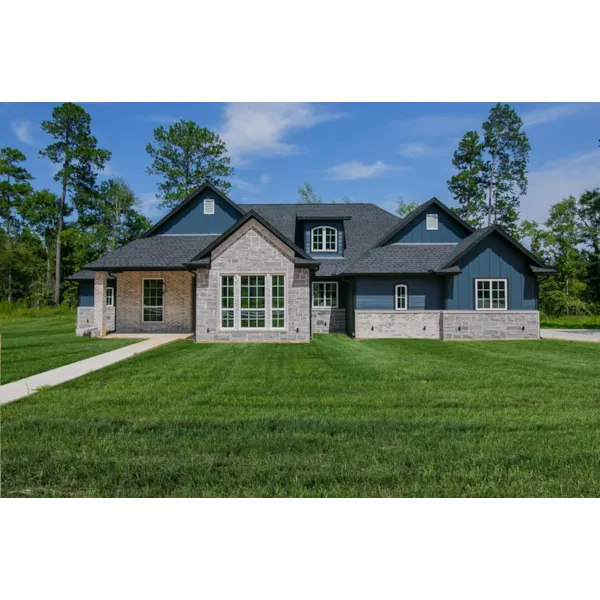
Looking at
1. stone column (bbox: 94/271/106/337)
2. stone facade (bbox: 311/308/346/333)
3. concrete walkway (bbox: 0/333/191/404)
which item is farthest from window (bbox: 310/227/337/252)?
concrete walkway (bbox: 0/333/191/404)

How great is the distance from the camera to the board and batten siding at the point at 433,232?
835 inches

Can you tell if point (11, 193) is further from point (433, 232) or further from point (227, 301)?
point (433, 232)

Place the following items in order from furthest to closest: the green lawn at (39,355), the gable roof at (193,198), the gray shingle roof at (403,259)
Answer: the gable roof at (193,198) < the gray shingle roof at (403,259) < the green lawn at (39,355)

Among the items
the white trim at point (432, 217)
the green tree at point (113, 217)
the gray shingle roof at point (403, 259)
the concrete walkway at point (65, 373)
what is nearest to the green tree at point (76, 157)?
the green tree at point (113, 217)

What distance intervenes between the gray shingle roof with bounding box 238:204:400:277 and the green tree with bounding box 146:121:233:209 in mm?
7421

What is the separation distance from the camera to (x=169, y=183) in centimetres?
3184

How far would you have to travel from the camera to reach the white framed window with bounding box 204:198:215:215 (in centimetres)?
2141

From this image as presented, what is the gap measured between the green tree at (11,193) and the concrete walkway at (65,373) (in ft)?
18.5

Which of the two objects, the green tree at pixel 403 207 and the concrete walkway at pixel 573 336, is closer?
the concrete walkway at pixel 573 336

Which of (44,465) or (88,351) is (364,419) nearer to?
(44,465)

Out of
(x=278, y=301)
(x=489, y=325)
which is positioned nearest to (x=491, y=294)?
(x=489, y=325)

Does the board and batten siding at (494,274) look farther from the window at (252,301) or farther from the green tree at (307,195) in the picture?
the green tree at (307,195)

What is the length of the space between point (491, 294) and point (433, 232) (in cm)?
416

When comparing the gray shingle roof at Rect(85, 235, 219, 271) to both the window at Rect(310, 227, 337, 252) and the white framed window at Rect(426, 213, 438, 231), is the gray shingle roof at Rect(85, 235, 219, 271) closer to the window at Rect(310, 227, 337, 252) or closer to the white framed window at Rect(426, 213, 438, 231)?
the window at Rect(310, 227, 337, 252)
